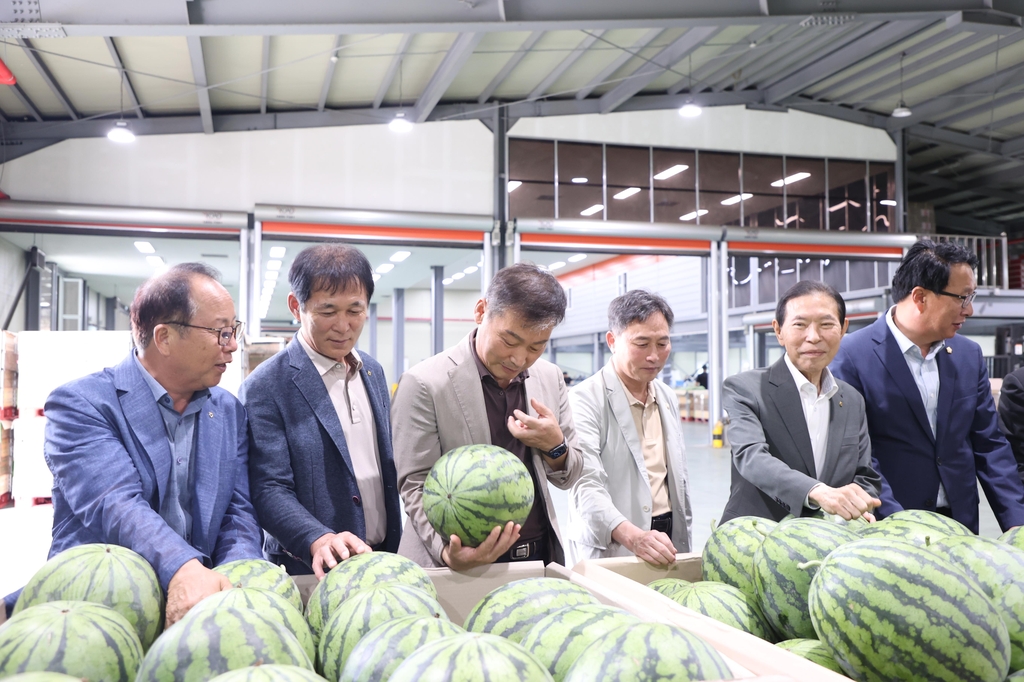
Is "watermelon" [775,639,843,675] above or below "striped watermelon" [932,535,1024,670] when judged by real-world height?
below

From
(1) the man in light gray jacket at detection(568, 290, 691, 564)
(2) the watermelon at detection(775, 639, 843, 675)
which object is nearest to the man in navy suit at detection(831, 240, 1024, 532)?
(1) the man in light gray jacket at detection(568, 290, 691, 564)

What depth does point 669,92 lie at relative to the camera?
12.1 meters

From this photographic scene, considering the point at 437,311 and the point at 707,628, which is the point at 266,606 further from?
the point at 437,311

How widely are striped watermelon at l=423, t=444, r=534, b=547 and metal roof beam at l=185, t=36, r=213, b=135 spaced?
739 cm

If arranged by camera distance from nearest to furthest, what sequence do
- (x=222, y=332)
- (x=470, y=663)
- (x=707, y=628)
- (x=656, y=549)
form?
(x=470, y=663) → (x=707, y=628) → (x=656, y=549) → (x=222, y=332)

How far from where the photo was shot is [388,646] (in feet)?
2.91

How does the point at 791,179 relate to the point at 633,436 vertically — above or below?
above

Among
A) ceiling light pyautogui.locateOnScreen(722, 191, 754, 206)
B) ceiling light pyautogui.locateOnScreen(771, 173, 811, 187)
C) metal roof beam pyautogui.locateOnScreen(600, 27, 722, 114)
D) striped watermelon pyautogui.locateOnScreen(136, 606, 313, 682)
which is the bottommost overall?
striped watermelon pyautogui.locateOnScreen(136, 606, 313, 682)

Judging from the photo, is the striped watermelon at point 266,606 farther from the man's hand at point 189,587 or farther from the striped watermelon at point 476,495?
the striped watermelon at point 476,495

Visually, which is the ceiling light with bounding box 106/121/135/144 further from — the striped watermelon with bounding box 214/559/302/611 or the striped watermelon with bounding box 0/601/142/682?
the striped watermelon with bounding box 0/601/142/682

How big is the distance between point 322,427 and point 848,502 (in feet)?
4.23

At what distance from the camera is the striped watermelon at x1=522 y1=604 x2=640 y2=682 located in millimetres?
940

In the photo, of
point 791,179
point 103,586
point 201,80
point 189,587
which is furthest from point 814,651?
point 791,179

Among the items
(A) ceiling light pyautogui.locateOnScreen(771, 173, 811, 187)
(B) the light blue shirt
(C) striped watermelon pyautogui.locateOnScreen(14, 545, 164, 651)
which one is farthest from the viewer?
(A) ceiling light pyautogui.locateOnScreen(771, 173, 811, 187)
